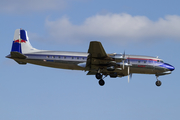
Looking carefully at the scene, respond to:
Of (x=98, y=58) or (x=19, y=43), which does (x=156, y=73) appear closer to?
(x=98, y=58)

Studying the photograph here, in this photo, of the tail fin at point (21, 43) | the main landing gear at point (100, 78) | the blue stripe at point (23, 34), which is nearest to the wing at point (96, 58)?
the main landing gear at point (100, 78)

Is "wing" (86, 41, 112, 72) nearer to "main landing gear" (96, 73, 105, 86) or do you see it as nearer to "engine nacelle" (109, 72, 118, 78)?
"main landing gear" (96, 73, 105, 86)

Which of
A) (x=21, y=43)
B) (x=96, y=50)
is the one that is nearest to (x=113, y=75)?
(x=96, y=50)

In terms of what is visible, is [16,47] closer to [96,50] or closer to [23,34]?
[23,34]

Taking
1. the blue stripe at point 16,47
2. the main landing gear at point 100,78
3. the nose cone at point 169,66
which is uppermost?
the blue stripe at point 16,47

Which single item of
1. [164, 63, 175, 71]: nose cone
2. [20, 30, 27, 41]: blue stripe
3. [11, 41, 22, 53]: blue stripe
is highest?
[20, 30, 27, 41]: blue stripe

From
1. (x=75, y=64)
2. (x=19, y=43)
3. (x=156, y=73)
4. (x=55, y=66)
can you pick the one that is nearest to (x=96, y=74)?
(x=75, y=64)

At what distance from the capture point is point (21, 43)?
148ft

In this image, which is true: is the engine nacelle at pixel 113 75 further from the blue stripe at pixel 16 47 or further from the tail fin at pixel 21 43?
the blue stripe at pixel 16 47

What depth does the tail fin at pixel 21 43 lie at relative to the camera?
44.4 meters

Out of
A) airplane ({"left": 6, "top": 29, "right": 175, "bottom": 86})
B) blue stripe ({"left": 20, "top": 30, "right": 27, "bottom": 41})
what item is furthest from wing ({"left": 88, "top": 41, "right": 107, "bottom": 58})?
blue stripe ({"left": 20, "top": 30, "right": 27, "bottom": 41})

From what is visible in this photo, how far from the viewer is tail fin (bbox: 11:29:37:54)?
146ft

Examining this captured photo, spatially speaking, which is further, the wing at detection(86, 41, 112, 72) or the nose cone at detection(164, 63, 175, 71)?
the nose cone at detection(164, 63, 175, 71)

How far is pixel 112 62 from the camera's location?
129 ft
